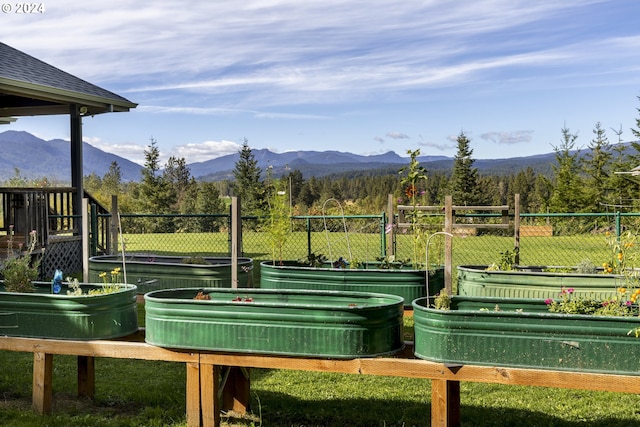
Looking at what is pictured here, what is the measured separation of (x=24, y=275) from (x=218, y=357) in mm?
1938

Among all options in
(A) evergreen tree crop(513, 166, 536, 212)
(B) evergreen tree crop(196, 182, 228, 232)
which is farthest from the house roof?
(A) evergreen tree crop(513, 166, 536, 212)

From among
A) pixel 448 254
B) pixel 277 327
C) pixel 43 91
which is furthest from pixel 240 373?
pixel 43 91

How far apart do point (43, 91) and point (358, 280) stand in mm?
6445

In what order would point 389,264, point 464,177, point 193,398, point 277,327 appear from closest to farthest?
point 277,327
point 193,398
point 389,264
point 464,177

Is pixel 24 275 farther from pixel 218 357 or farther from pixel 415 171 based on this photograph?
pixel 415 171

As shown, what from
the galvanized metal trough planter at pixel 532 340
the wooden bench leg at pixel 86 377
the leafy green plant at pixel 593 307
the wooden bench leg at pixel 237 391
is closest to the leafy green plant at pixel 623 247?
the leafy green plant at pixel 593 307

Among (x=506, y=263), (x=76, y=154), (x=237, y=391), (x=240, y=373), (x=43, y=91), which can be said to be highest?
(x=43, y=91)

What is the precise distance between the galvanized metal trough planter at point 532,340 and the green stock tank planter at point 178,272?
10.7 ft

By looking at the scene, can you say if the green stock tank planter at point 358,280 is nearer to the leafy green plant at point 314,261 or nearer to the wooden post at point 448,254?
the leafy green plant at point 314,261

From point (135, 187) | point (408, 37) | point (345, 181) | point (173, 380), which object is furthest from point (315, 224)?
point (345, 181)

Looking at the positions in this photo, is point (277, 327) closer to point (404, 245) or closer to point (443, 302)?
point (443, 302)

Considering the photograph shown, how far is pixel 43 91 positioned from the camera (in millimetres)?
10375

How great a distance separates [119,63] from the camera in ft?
169

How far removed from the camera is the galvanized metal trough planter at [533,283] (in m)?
5.95
